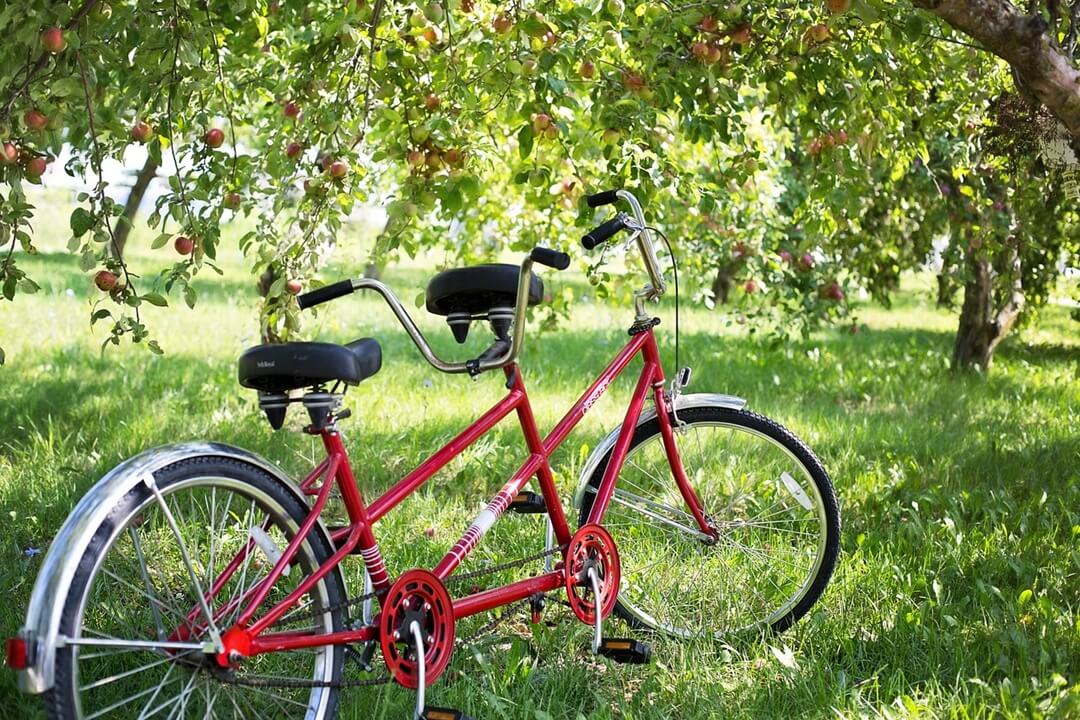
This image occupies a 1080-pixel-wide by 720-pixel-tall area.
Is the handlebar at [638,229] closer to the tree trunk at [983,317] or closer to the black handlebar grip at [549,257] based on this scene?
the black handlebar grip at [549,257]

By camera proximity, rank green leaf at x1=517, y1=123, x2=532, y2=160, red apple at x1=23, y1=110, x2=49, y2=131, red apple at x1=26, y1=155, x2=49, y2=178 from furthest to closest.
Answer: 1. green leaf at x1=517, y1=123, x2=532, y2=160
2. red apple at x1=26, y1=155, x2=49, y2=178
3. red apple at x1=23, y1=110, x2=49, y2=131

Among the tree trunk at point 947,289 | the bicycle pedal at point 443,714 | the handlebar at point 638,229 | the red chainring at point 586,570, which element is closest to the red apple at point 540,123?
the handlebar at point 638,229

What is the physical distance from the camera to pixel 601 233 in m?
2.57

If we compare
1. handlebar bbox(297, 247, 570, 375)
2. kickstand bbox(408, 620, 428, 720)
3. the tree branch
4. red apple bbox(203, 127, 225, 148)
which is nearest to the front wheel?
handlebar bbox(297, 247, 570, 375)

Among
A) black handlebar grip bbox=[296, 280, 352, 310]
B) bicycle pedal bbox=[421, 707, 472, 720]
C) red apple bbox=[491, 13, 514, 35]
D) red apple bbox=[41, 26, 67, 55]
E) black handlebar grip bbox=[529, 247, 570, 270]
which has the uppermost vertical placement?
red apple bbox=[491, 13, 514, 35]

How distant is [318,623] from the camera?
92.1 inches

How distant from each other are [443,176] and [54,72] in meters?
1.13

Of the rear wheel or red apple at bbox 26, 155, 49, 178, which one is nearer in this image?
the rear wheel

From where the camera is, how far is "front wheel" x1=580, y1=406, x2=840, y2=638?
3.06 meters

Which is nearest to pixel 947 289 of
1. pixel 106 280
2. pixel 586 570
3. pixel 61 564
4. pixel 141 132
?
pixel 586 570

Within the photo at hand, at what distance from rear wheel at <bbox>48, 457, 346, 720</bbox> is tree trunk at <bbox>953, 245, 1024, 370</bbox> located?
5.87 meters

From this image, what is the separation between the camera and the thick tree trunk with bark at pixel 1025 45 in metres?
2.79

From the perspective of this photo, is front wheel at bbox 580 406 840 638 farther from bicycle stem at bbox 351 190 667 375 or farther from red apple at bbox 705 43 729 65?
red apple at bbox 705 43 729 65

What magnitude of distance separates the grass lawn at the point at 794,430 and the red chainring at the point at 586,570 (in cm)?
14
